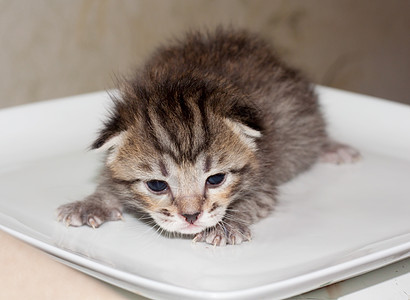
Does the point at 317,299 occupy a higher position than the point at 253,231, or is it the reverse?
the point at 253,231

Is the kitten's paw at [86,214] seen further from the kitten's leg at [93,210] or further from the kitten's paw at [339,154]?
the kitten's paw at [339,154]

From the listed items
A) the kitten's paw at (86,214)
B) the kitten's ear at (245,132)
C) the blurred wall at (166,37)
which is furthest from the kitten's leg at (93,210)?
the blurred wall at (166,37)

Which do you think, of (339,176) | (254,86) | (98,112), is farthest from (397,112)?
(98,112)

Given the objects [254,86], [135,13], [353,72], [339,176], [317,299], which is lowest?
[317,299]

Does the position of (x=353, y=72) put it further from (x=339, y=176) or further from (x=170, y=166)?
(x=170, y=166)

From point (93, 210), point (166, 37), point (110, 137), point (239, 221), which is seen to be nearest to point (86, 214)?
point (93, 210)

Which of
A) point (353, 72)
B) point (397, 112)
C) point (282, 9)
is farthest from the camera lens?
point (353, 72)

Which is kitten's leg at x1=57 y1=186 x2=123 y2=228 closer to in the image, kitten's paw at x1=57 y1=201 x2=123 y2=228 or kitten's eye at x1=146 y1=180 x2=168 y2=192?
kitten's paw at x1=57 y1=201 x2=123 y2=228

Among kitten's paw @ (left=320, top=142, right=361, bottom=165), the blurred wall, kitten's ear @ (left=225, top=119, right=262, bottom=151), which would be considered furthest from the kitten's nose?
the blurred wall
